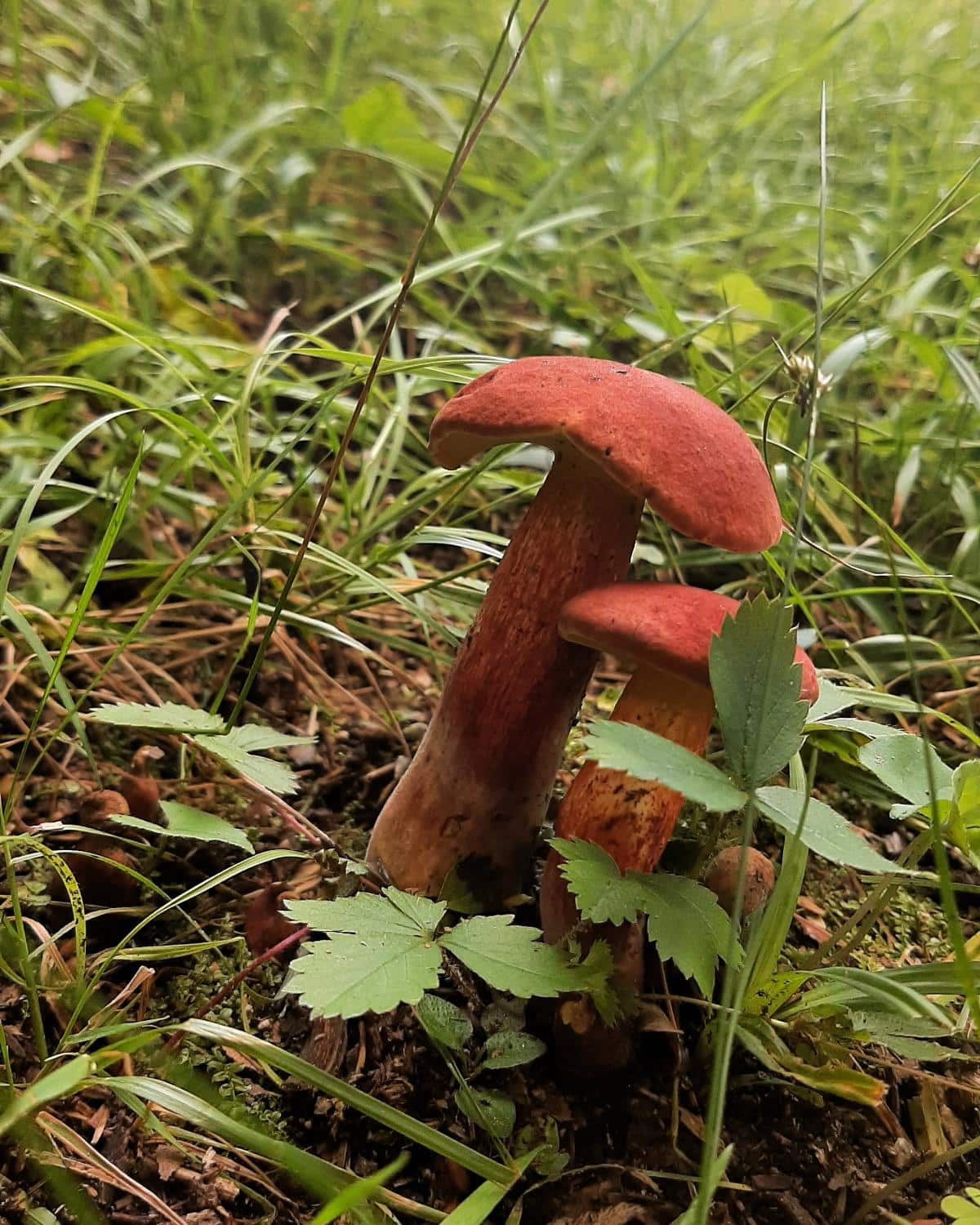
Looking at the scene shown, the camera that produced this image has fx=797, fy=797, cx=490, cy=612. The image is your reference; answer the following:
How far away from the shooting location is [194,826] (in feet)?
3.48

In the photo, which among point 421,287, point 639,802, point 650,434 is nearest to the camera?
point 650,434

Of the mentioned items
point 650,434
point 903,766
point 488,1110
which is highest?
point 650,434

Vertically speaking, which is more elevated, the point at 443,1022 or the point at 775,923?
the point at 775,923

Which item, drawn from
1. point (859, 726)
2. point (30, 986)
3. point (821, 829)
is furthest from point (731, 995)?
point (30, 986)

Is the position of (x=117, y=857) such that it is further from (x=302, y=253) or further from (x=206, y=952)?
(x=302, y=253)

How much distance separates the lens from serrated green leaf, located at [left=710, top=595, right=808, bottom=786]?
2.92ft

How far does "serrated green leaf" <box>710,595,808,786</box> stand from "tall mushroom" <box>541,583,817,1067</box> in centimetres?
4

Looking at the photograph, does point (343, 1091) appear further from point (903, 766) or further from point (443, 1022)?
point (903, 766)

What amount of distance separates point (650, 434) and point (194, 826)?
0.79 metres

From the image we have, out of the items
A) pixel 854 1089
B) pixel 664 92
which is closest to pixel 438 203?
pixel 854 1089

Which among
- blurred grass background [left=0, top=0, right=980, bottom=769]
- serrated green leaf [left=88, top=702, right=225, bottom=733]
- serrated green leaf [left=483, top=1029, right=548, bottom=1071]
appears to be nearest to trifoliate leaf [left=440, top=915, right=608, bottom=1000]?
serrated green leaf [left=483, top=1029, right=548, bottom=1071]

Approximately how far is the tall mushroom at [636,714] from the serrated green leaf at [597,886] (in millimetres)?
119

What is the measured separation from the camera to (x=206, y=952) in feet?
3.82

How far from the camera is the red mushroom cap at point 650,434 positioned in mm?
1008
